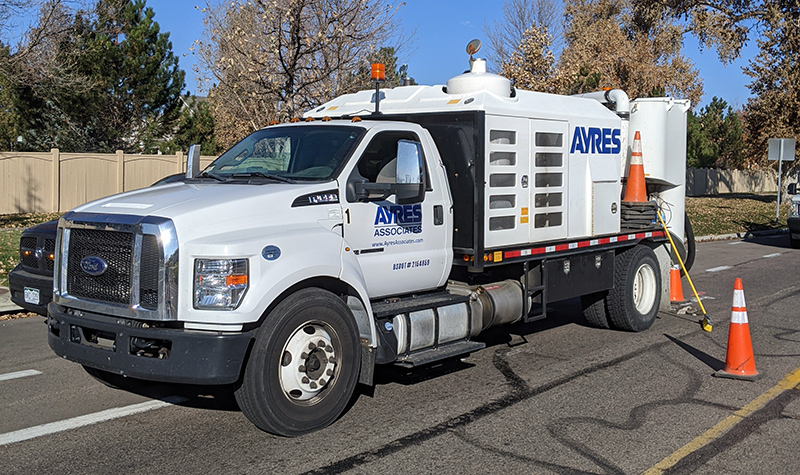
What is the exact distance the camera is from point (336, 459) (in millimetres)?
5055

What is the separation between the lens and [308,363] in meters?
5.52

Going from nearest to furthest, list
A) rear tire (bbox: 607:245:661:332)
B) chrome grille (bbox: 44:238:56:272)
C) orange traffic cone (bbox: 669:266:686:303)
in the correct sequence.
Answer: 1. chrome grille (bbox: 44:238:56:272)
2. rear tire (bbox: 607:245:661:332)
3. orange traffic cone (bbox: 669:266:686:303)

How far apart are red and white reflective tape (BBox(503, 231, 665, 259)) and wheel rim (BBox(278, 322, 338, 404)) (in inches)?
95.5

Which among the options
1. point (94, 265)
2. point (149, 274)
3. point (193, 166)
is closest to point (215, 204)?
point (149, 274)

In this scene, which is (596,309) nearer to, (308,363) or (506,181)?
(506,181)

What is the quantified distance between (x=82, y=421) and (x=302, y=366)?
1747 mm

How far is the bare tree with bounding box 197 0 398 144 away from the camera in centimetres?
1706

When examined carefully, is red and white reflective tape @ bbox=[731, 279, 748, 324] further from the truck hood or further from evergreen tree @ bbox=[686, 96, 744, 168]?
evergreen tree @ bbox=[686, 96, 744, 168]

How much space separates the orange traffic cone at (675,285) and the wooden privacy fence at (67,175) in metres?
17.2

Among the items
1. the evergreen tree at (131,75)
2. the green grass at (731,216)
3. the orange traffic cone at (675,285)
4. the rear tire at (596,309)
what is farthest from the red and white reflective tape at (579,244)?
the evergreen tree at (131,75)

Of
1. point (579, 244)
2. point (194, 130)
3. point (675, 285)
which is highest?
point (194, 130)

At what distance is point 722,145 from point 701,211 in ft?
71.9

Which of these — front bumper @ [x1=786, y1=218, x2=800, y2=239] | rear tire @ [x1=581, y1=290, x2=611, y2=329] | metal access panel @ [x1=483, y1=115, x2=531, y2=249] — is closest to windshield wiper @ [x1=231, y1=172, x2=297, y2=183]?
metal access panel @ [x1=483, y1=115, x2=531, y2=249]

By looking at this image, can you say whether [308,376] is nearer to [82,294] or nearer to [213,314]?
[213,314]
